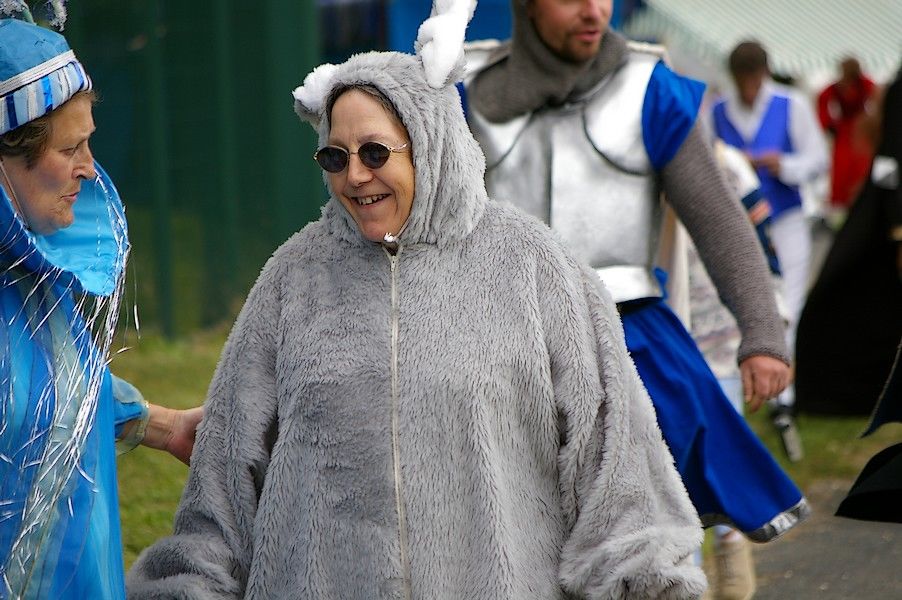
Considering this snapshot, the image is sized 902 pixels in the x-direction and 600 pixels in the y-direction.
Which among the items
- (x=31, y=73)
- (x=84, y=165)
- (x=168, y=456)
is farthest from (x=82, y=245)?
(x=168, y=456)

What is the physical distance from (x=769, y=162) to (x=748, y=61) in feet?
2.00

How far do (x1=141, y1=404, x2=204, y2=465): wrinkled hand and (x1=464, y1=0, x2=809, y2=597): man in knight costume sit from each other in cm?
114

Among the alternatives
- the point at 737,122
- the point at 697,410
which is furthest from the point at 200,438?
the point at 737,122

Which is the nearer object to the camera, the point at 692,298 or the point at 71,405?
the point at 71,405

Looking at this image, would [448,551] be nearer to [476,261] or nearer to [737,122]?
[476,261]

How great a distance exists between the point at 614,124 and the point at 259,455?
1512 millimetres

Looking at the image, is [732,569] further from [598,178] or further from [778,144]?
[778,144]

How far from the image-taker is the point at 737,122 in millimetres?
8891

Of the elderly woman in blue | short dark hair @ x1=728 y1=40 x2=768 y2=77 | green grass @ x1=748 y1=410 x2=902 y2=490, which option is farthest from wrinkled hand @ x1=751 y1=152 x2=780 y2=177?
the elderly woman in blue

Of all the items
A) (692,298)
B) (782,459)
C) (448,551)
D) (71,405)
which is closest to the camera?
(71,405)

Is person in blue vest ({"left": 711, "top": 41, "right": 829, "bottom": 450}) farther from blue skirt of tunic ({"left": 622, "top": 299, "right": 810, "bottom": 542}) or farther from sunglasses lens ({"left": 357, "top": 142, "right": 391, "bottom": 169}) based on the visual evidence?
sunglasses lens ({"left": 357, "top": 142, "right": 391, "bottom": 169})

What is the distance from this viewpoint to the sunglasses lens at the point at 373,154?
297 cm

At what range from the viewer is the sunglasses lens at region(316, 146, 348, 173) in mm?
3018

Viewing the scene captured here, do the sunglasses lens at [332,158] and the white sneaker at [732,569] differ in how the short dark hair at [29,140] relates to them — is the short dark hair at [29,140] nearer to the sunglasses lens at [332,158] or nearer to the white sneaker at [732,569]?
the sunglasses lens at [332,158]
